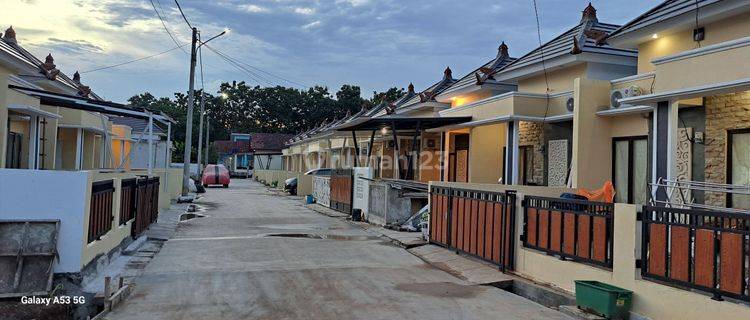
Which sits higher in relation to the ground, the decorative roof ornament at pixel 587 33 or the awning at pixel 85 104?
the decorative roof ornament at pixel 587 33

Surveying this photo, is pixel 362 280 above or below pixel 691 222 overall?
below

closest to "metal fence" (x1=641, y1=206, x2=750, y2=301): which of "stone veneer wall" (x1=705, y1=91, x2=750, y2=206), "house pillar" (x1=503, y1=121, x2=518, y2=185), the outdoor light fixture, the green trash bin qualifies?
the green trash bin

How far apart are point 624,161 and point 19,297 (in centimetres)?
1258

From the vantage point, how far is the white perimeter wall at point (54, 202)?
23.8 ft

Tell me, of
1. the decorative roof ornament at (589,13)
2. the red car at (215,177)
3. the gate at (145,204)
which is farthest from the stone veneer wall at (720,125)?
the red car at (215,177)

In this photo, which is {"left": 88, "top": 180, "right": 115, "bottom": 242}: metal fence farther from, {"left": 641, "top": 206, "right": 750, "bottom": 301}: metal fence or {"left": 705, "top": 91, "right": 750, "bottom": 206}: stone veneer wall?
{"left": 705, "top": 91, "right": 750, "bottom": 206}: stone veneer wall

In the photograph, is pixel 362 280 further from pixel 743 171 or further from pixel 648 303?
pixel 743 171

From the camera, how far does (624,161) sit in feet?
44.4

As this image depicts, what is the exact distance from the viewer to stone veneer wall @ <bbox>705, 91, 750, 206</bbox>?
394 inches

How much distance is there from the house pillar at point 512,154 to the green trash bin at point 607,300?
8849 mm

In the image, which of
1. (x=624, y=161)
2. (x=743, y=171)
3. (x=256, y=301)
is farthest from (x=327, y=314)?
(x=624, y=161)

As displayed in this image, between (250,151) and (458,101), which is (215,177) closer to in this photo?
(458,101)

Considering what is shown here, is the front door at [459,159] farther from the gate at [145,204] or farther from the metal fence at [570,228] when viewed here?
the metal fence at [570,228]

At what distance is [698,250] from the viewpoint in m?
5.96
